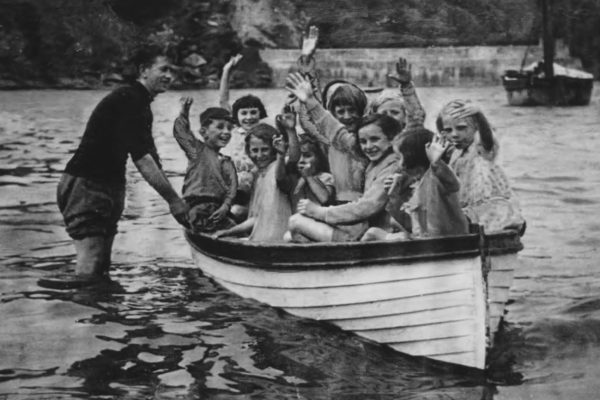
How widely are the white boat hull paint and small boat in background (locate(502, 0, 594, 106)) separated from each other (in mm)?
23892

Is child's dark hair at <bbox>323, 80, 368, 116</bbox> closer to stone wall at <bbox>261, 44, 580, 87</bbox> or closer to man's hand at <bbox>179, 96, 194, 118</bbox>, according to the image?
man's hand at <bbox>179, 96, 194, 118</bbox>

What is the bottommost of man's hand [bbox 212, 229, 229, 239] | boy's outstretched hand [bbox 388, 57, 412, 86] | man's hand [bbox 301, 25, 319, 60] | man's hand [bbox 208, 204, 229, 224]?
man's hand [bbox 212, 229, 229, 239]

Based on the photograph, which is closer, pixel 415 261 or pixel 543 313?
pixel 415 261

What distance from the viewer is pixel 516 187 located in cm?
1516

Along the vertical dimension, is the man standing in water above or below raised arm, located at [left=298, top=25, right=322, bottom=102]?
below

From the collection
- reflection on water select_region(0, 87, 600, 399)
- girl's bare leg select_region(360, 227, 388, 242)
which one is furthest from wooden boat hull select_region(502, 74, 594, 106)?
girl's bare leg select_region(360, 227, 388, 242)

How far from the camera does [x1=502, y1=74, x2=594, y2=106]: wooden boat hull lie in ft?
97.5

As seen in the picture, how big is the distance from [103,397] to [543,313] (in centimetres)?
352

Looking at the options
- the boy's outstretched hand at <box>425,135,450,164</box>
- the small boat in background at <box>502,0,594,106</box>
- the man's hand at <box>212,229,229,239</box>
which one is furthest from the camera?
the small boat in background at <box>502,0,594,106</box>

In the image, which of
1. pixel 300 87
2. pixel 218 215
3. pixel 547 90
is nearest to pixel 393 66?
pixel 547 90

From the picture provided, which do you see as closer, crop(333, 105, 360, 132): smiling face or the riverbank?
crop(333, 105, 360, 132): smiling face

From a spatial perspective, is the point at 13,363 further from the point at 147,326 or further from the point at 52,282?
the point at 52,282

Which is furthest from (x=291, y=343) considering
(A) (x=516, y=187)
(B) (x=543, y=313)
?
(A) (x=516, y=187)

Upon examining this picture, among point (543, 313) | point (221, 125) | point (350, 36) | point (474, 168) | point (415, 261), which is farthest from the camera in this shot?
point (350, 36)
